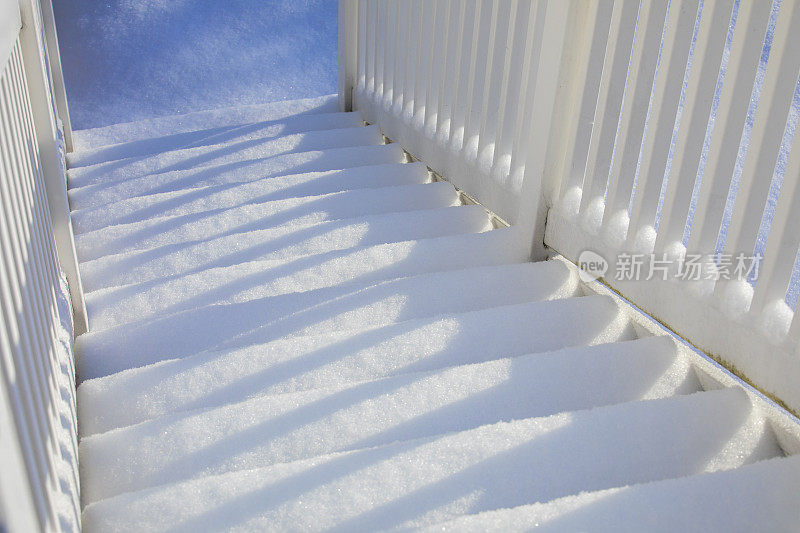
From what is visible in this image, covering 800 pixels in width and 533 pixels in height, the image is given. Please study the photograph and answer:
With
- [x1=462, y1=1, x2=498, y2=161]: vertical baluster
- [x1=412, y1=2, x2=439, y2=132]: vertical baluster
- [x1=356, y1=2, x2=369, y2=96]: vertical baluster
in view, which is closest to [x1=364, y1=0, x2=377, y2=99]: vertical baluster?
[x1=356, y1=2, x2=369, y2=96]: vertical baluster

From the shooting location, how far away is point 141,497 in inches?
42.1

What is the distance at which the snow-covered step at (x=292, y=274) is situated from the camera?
1729 mm

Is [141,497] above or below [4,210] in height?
below

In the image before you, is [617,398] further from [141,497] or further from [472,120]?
[472,120]

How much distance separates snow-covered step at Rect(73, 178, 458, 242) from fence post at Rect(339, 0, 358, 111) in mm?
1098

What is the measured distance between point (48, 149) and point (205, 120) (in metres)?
2.14

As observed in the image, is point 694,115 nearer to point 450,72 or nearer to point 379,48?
point 450,72

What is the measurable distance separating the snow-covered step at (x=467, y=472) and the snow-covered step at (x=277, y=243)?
83cm

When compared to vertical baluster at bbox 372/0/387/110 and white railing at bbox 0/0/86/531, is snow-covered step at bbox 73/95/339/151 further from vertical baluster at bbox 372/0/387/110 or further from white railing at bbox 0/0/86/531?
white railing at bbox 0/0/86/531

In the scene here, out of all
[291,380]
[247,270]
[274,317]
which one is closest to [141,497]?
[291,380]

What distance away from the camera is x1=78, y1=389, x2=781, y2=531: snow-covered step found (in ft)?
3.46

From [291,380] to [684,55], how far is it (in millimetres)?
967

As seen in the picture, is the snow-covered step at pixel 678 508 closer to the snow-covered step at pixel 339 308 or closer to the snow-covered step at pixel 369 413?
the snow-covered step at pixel 369 413

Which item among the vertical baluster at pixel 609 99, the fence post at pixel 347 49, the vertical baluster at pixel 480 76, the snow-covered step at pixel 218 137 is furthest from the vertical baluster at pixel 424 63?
the vertical baluster at pixel 609 99
